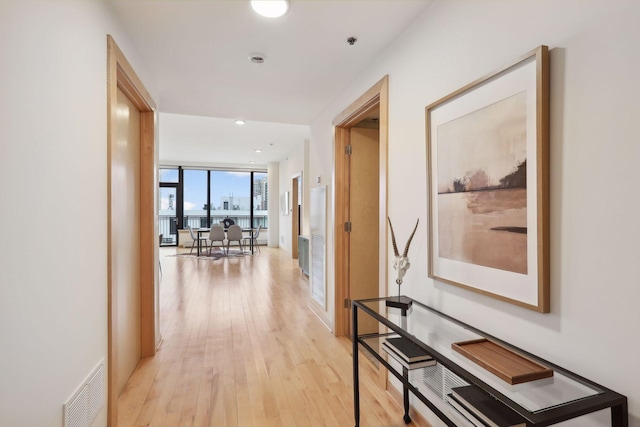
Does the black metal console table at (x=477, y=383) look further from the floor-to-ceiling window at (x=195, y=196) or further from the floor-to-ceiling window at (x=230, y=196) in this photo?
the floor-to-ceiling window at (x=195, y=196)

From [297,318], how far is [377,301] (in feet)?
6.73

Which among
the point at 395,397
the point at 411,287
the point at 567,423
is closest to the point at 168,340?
the point at 395,397

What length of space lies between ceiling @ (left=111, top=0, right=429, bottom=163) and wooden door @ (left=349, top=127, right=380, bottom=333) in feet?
1.99

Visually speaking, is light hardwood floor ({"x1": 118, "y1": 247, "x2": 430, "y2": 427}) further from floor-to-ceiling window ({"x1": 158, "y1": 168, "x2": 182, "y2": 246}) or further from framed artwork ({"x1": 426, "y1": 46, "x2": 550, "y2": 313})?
floor-to-ceiling window ({"x1": 158, "y1": 168, "x2": 182, "y2": 246})

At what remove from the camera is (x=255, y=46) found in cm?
220

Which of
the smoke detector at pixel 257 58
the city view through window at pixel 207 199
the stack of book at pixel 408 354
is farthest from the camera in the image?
the city view through window at pixel 207 199

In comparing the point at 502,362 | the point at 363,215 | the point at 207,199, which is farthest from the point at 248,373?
the point at 207,199

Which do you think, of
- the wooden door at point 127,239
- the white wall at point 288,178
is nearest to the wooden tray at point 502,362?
the wooden door at point 127,239

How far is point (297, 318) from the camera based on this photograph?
147 inches

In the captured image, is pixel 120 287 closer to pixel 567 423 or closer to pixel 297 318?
pixel 297 318

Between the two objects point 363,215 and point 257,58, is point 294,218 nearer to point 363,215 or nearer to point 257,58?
point 363,215

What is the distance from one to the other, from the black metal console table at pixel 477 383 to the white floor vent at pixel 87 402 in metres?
1.33

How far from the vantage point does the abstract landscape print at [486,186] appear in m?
1.21

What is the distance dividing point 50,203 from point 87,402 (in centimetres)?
97
